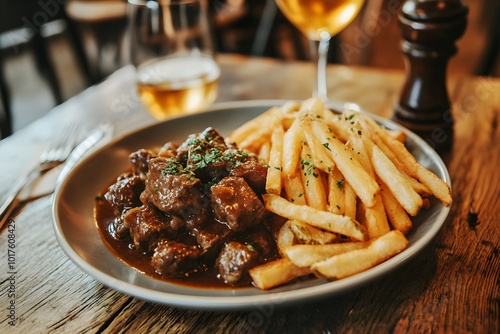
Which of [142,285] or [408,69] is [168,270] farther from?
[408,69]

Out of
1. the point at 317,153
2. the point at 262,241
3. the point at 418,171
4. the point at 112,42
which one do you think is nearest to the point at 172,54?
the point at 317,153

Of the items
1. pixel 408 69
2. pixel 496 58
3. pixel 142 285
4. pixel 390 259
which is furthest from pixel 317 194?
pixel 496 58

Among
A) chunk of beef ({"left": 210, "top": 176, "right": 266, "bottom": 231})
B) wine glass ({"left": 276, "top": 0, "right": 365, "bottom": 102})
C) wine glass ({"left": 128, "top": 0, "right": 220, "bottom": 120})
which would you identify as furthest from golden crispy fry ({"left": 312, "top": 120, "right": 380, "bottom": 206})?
wine glass ({"left": 128, "top": 0, "right": 220, "bottom": 120})

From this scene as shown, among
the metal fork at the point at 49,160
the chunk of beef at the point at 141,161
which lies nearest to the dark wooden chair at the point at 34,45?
the metal fork at the point at 49,160

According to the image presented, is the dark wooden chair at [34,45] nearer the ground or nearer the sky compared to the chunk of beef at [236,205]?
nearer the ground

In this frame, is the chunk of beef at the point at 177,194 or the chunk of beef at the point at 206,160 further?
the chunk of beef at the point at 206,160

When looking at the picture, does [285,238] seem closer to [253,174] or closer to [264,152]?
[253,174]

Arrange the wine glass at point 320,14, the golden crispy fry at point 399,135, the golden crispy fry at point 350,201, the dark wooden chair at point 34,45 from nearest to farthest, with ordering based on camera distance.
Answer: the golden crispy fry at point 350,201, the golden crispy fry at point 399,135, the wine glass at point 320,14, the dark wooden chair at point 34,45

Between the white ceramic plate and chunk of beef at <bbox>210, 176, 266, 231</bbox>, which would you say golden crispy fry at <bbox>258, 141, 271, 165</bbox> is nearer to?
chunk of beef at <bbox>210, 176, 266, 231</bbox>

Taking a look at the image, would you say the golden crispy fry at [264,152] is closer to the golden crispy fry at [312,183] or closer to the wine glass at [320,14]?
the golden crispy fry at [312,183]
